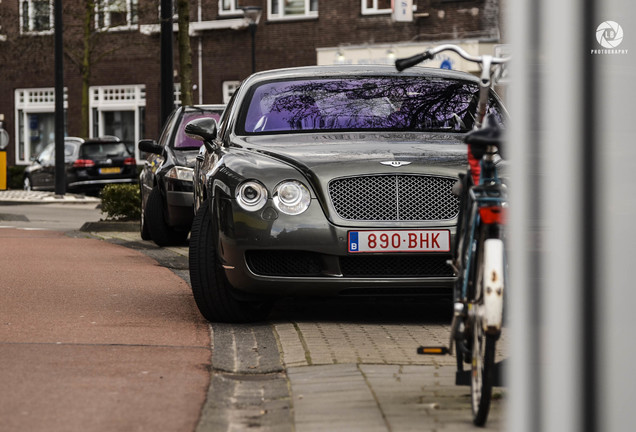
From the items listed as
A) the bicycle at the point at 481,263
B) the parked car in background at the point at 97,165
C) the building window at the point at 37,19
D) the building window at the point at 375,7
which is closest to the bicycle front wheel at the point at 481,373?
the bicycle at the point at 481,263

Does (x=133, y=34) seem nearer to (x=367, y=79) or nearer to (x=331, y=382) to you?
(x=367, y=79)

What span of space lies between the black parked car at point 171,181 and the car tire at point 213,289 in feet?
20.0

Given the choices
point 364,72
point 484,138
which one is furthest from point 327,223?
point 484,138

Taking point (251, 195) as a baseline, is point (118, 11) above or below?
above

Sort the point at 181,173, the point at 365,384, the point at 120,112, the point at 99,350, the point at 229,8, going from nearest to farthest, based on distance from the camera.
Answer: the point at 365,384 → the point at 99,350 → the point at 181,173 → the point at 229,8 → the point at 120,112

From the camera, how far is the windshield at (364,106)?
8016 millimetres

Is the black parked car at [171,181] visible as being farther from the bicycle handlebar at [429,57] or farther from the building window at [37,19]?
the building window at [37,19]

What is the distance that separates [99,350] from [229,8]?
33655 mm

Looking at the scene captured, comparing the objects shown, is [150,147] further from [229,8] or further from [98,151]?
[229,8]

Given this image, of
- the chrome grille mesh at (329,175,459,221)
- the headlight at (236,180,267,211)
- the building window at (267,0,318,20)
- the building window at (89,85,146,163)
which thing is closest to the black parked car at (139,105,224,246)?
the headlight at (236,180,267,211)

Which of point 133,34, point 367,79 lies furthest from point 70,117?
point 367,79

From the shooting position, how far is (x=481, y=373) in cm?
441

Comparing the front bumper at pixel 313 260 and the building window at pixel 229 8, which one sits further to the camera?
the building window at pixel 229 8

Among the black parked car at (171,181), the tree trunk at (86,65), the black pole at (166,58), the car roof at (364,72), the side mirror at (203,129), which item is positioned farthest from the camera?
the tree trunk at (86,65)
